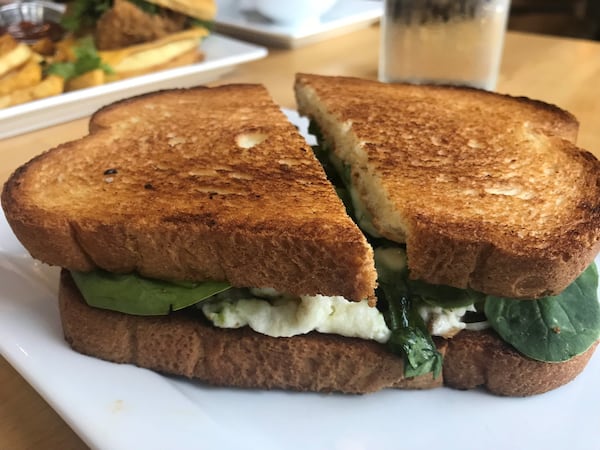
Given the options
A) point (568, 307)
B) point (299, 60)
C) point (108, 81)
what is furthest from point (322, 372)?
point (299, 60)

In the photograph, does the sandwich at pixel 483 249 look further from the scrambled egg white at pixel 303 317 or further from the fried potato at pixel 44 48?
the fried potato at pixel 44 48

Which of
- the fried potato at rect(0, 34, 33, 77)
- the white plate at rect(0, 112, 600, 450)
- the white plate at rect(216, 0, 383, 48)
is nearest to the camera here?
the white plate at rect(0, 112, 600, 450)

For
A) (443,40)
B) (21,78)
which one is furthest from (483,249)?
(21,78)

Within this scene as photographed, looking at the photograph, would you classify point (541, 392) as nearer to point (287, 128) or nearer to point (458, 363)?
point (458, 363)

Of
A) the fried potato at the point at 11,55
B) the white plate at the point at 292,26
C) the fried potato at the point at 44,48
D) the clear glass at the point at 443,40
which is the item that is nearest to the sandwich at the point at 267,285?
the fried potato at the point at 11,55

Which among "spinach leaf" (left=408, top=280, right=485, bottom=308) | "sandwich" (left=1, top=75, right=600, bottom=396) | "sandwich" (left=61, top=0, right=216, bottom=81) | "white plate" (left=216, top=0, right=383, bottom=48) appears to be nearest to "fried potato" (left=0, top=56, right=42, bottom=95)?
"sandwich" (left=61, top=0, right=216, bottom=81)

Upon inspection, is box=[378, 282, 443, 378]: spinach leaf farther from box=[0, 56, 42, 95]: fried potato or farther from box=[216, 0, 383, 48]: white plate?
box=[216, 0, 383, 48]: white plate

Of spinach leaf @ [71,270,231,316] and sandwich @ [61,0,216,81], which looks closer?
spinach leaf @ [71,270,231,316]
